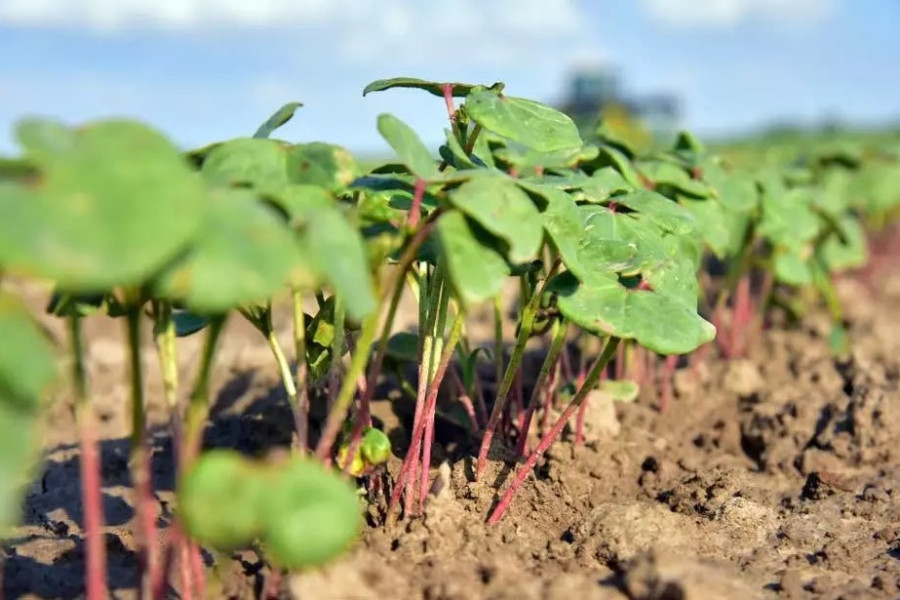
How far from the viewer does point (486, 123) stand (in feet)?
6.03

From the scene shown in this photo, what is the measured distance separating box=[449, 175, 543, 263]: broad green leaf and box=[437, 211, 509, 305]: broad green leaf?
2 centimetres

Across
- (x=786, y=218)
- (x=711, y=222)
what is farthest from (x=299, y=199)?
(x=786, y=218)

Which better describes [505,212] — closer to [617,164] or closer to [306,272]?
[306,272]

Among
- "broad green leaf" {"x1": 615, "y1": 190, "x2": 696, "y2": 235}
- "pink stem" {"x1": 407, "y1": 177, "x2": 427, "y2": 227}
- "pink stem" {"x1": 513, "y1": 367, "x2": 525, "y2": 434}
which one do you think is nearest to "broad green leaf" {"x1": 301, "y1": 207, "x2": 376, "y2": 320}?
"pink stem" {"x1": 407, "y1": 177, "x2": 427, "y2": 227}

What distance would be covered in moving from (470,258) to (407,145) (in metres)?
0.25

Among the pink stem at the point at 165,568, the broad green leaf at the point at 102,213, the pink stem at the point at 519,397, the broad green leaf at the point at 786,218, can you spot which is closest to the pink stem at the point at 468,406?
the pink stem at the point at 519,397

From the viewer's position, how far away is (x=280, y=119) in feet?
6.07

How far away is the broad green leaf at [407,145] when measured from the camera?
1.56 m

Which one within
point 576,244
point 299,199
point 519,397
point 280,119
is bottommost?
point 519,397

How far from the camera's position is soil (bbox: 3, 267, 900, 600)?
5.88ft

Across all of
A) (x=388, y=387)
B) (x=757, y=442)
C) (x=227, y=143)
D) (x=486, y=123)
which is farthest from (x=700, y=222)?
(x=227, y=143)

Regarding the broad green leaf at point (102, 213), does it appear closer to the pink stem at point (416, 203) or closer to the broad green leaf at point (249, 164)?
the broad green leaf at point (249, 164)

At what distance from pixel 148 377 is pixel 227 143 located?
8.87 feet

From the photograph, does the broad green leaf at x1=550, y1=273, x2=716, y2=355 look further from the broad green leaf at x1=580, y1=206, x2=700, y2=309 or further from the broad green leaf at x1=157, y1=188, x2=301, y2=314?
the broad green leaf at x1=157, y1=188, x2=301, y2=314
